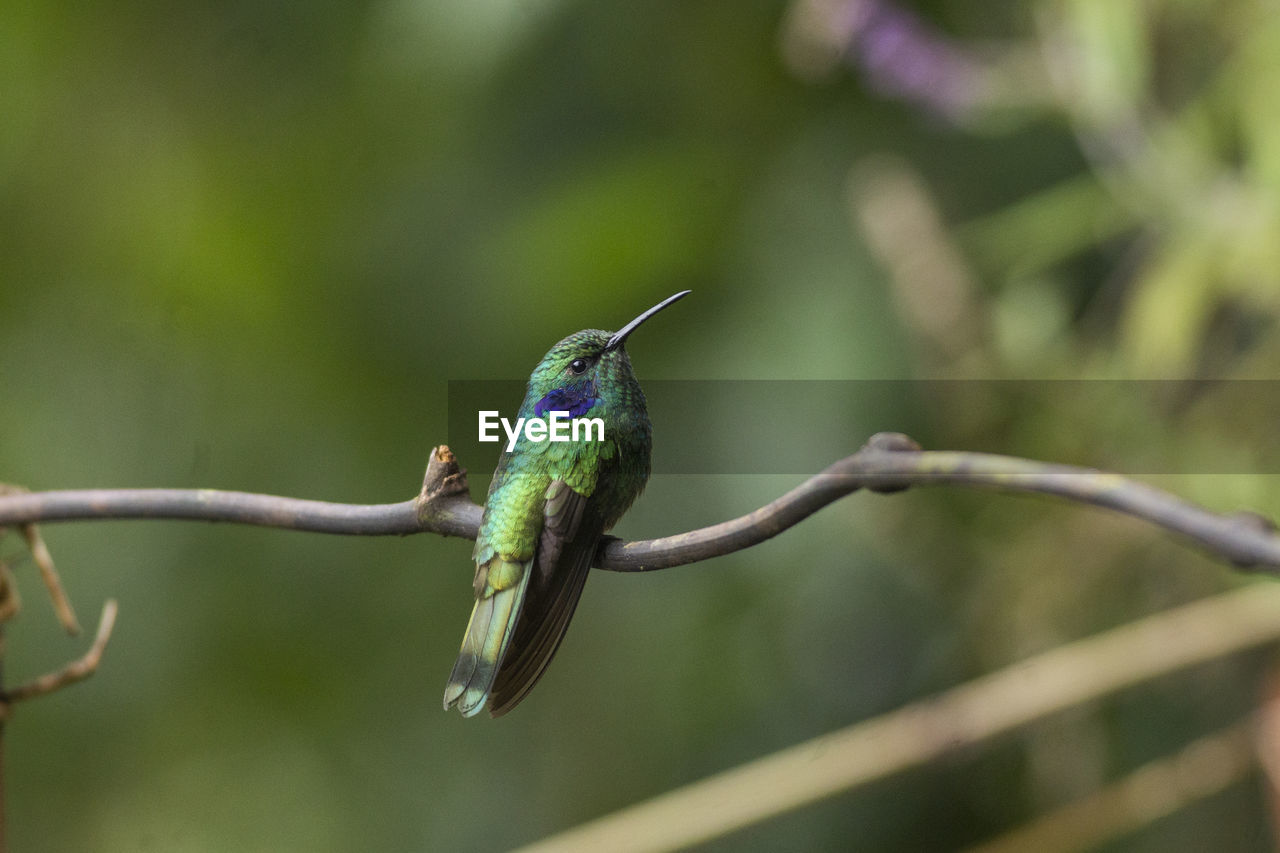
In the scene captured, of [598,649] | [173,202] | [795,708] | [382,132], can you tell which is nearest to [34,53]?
[173,202]

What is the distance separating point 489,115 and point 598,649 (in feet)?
2.13

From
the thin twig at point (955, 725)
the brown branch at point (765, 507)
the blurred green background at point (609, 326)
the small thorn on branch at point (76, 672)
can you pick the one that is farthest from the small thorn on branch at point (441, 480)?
the thin twig at point (955, 725)

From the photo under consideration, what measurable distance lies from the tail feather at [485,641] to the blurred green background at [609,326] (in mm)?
543

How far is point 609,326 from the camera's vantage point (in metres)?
0.96

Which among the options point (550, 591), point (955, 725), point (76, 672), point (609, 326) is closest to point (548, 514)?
point (550, 591)

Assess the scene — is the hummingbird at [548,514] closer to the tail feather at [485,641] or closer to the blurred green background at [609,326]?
the tail feather at [485,641]

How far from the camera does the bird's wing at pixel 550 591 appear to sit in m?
0.28

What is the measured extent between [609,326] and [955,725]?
46cm

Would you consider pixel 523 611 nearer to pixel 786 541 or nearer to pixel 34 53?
pixel 786 541

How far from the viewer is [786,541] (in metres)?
1.29

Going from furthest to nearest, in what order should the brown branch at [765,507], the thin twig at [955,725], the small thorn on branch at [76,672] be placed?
the thin twig at [955,725] < the small thorn on branch at [76,672] < the brown branch at [765,507]

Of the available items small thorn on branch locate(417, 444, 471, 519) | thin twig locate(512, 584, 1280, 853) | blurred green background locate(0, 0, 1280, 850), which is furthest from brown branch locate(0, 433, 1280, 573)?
thin twig locate(512, 584, 1280, 853)

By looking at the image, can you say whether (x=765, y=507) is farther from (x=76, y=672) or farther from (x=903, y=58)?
(x=903, y=58)

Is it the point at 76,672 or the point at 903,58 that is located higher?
the point at 903,58
